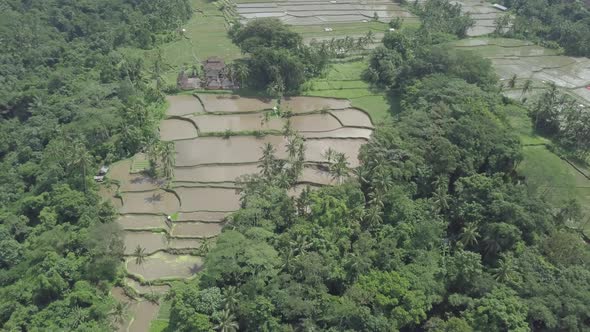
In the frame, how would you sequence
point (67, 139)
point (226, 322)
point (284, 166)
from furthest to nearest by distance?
point (67, 139) < point (284, 166) < point (226, 322)

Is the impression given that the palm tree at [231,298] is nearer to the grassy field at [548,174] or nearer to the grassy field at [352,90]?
the grassy field at [548,174]

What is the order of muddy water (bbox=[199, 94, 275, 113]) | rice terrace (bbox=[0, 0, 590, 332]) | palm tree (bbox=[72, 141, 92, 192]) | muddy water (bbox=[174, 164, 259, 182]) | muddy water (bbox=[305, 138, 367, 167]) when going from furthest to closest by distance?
muddy water (bbox=[199, 94, 275, 113])
muddy water (bbox=[305, 138, 367, 167])
muddy water (bbox=[174, 164, 259, 182])
palm tree (bbox=[72, 141, 92, 192])
rice terrace (bbox=[0, 0, 590, 332])

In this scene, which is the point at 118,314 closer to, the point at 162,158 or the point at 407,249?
the point at 162,158

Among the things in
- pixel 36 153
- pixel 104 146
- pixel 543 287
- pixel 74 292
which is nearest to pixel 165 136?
pixel 104 146

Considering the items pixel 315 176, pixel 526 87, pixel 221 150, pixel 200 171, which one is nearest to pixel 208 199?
pixel 200 171

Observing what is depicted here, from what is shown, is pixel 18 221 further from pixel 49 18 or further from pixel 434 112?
pixel 49 18

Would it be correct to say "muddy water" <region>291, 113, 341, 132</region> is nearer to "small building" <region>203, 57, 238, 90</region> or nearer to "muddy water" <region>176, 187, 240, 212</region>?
"small building" <region>203, 57, 238, 90</region>

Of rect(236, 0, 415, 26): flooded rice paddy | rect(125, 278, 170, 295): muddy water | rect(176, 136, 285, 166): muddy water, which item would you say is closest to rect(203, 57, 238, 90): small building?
rect(176, 136, 285, 166): muddy water
